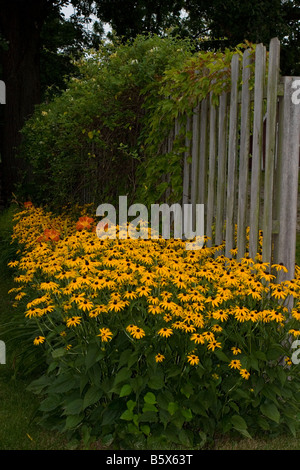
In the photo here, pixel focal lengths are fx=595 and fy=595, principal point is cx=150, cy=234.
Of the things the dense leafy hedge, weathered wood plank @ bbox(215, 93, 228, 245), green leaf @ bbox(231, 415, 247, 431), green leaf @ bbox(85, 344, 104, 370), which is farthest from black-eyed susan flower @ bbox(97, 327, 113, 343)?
the dense leafy hedge

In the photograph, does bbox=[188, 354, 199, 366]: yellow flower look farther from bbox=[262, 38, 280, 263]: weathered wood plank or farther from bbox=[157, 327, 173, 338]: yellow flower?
bbox=[262, 38, 280, 263]: weathered wood plank

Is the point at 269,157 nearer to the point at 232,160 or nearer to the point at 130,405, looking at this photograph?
the point at 232,160

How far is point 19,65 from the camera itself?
13.0m

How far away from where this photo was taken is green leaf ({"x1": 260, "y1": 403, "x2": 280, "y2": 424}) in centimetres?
346

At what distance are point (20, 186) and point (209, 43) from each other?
900 cm

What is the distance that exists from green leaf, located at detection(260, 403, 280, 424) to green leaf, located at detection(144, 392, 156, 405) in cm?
66

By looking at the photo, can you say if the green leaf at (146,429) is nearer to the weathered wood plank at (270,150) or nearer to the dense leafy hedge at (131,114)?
the weathered wood plank at (270,150)

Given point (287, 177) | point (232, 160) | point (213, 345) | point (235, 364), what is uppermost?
point (232, 160)

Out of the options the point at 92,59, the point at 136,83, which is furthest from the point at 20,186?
the point at 136,83

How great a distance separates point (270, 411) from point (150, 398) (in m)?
0.72

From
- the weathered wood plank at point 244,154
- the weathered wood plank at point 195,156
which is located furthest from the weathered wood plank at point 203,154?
the weathered wood plank at point 244,154

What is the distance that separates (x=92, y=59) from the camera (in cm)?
766

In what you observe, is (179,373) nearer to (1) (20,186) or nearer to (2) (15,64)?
(1) (20,186)

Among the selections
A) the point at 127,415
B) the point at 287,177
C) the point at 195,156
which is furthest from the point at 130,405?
the point at 195,156
